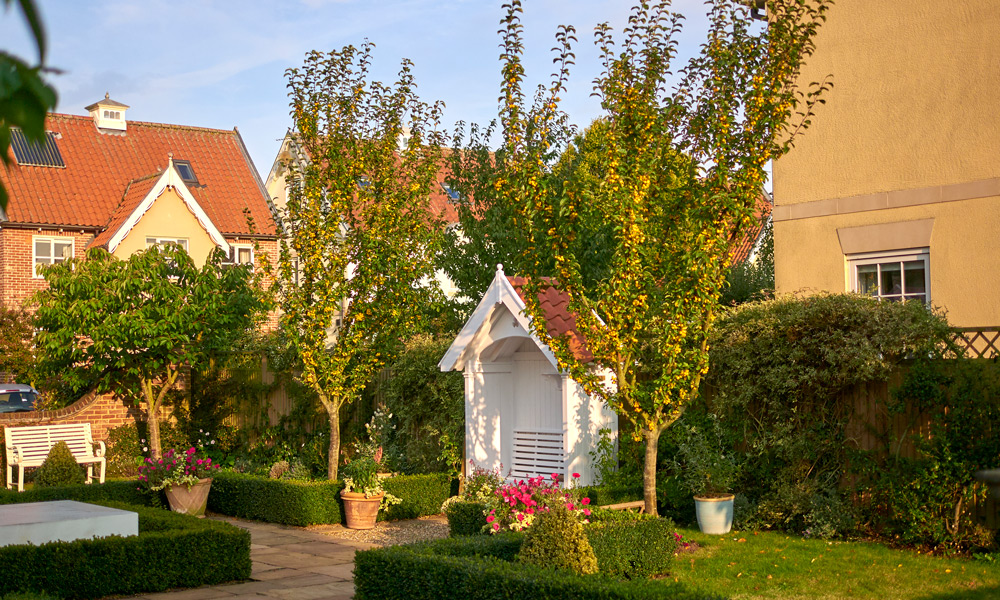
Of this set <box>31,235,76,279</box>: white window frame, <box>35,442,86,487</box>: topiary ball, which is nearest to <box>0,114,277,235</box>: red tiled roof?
<box>31,235,76,279</box>: white window frame

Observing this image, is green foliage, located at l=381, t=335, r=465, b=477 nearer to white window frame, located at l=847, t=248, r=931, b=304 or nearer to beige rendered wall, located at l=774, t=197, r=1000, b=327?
beige rendered wall, located at l=774, t=197, r=1000, b=327

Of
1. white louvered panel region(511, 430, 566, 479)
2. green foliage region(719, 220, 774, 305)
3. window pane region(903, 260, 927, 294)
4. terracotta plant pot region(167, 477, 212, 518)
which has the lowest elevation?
terracotta plant pot region(167, 477, 212, 518)

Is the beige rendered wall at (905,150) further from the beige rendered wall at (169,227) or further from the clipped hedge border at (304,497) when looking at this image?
the beige rendered wall at (169,227)

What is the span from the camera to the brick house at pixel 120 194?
92.1 ft

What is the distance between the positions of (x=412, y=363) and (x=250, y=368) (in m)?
4.88

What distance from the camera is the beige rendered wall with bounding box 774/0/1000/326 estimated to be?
1144 centimetres

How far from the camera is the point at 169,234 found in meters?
28.1

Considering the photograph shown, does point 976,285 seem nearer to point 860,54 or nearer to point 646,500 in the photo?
point 860,54

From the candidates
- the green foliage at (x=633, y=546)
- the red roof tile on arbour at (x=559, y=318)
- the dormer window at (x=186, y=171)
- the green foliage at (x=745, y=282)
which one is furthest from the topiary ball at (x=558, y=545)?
the dormer window at (x=186, y=171)

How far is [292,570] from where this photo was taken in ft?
34.5

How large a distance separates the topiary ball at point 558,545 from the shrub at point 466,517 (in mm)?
2715

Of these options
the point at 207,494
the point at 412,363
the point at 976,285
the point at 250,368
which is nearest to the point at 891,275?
the point at 976,285

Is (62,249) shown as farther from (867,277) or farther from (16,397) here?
(867,277)

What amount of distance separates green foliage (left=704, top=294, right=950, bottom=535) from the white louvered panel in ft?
7.46
